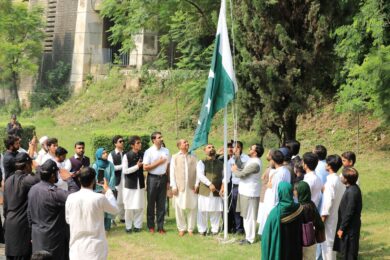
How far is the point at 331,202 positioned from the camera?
9609 millimetres

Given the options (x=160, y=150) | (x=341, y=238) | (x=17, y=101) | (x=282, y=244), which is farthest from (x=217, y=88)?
(x=17, y=101)

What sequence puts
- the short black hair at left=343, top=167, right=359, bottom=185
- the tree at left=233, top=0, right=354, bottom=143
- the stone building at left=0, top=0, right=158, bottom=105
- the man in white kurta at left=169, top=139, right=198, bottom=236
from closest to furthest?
the short black hair at left=343, top=167, right=359, bottom=185 → the man in white kurta at left=169, top=139, right=198, bottom=236 → the tree at left=233, top=0, right=354, bottom=143 → the stone building at left=0, top=0, right=158, bottom=105

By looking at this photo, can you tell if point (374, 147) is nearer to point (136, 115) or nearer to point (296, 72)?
point (296, 72)

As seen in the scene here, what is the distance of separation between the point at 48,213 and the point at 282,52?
8.61m

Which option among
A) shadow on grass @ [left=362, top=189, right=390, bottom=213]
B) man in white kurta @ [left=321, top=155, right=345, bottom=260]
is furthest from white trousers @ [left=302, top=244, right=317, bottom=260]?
shadow on grass @ [left=362, top=189, right=390, bottom=213]

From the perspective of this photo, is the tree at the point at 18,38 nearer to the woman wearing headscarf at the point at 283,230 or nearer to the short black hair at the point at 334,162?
the short black hair at the point at 334,162

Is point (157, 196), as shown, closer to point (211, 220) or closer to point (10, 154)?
point (211, 220)

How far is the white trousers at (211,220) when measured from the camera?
12166 mm

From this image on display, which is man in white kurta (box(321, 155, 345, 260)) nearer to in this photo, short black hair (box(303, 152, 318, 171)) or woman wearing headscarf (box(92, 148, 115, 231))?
short black hair (box(303, 152, 318, 171))

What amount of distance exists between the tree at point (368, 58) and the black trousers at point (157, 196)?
173 inches

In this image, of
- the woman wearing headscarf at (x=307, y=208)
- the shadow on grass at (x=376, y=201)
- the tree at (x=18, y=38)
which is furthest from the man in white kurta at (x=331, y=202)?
the tree at (x=18, y=38)

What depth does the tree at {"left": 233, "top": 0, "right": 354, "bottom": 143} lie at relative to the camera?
49.7 feet

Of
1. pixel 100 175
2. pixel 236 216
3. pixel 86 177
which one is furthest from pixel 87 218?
pixel 236 216

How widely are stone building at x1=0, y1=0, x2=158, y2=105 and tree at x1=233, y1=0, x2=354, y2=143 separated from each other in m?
17.7
